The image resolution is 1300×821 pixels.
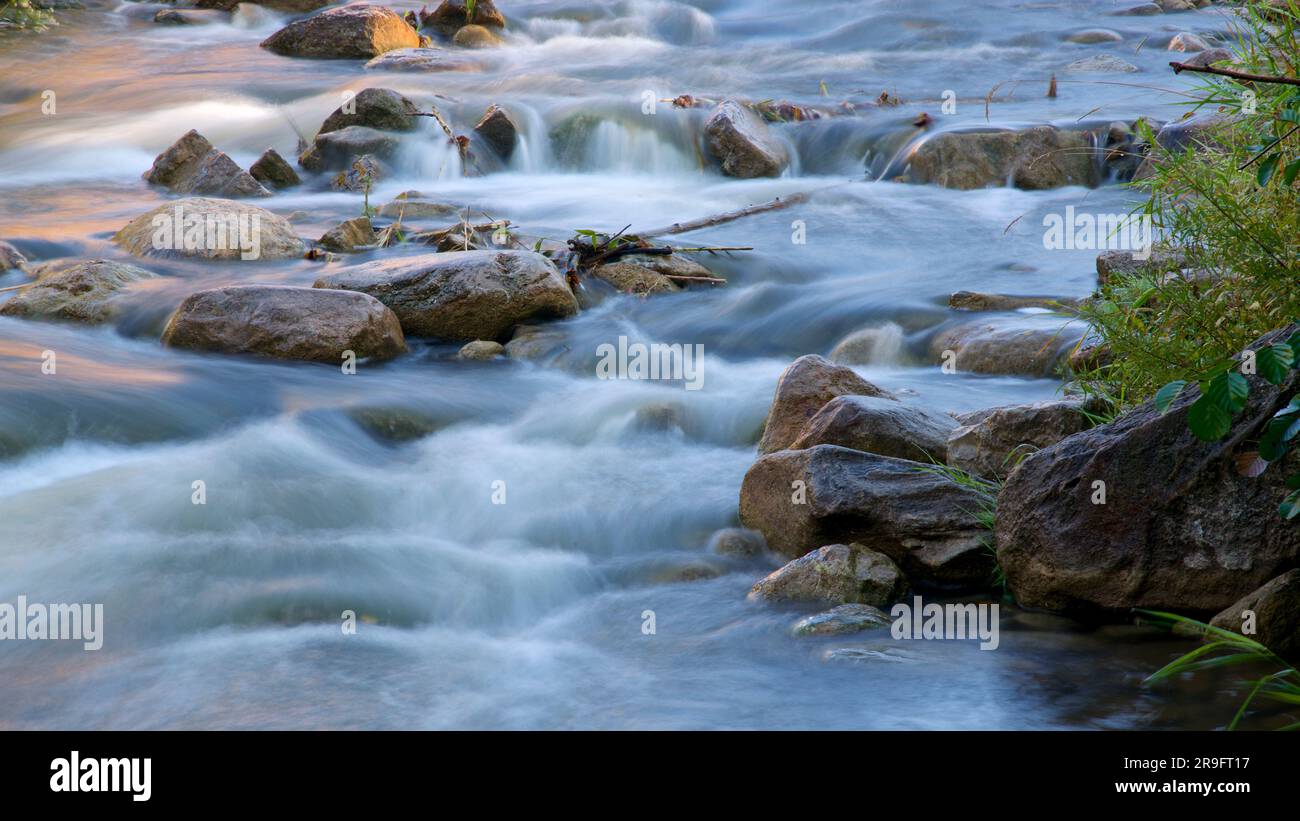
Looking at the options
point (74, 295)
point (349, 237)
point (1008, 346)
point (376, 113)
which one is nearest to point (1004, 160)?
point (1008, 346)

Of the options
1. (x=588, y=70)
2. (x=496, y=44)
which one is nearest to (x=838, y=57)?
(x=588, y=70)

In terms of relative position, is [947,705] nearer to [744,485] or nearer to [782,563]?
[782,563]

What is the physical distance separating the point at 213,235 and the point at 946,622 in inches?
264

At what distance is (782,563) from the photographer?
15.3ft

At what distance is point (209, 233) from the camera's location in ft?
28.6

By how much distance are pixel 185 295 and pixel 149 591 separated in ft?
12.9

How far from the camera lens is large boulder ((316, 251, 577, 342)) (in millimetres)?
7281

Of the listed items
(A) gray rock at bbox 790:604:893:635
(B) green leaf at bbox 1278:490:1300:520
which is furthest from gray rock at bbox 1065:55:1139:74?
(B) green leaf at bbox 1278:490:1300:520

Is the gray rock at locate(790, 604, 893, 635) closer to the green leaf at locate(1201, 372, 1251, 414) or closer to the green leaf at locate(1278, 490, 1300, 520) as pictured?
the green leaf at locate(1278, 490, 1300, 520)

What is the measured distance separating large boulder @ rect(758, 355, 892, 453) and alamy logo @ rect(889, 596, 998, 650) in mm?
1377

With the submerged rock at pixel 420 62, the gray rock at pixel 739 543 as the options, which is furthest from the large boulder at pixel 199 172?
the gray rock at pixel 739 543

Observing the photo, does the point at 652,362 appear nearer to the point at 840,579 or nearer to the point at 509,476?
the point at 509,476

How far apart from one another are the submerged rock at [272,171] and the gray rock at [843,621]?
28.7 feet
